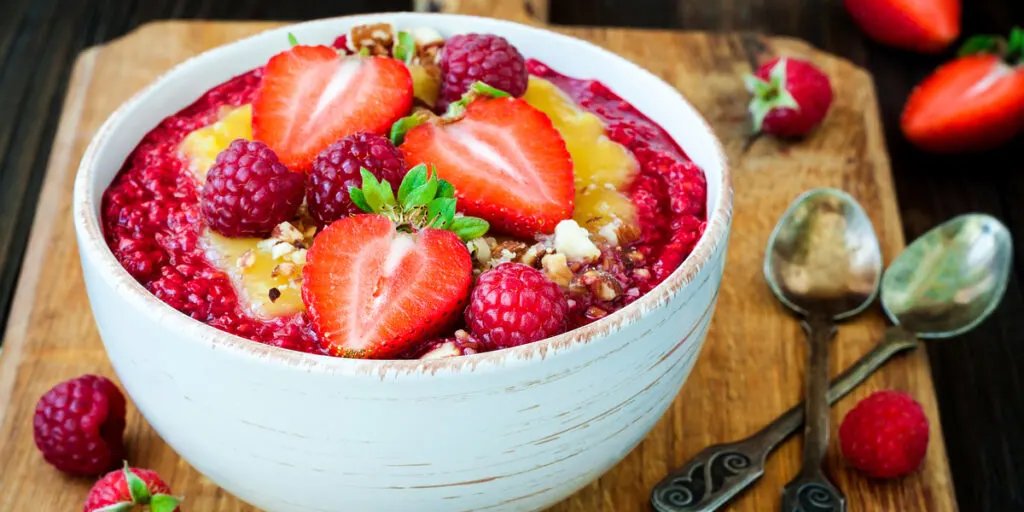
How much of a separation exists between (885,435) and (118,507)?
1171mm

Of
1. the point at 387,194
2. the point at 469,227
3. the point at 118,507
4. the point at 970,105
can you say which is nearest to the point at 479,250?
the point at 469,227

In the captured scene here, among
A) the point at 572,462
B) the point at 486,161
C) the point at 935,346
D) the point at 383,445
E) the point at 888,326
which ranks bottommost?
the point at 935,346

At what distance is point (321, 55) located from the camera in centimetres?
177

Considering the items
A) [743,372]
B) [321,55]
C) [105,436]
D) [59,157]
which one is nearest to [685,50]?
[743,372]

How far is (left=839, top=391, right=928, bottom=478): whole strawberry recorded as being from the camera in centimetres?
179

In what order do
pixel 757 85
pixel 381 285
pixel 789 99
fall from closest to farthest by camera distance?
1. pixel 381 285
2. pixel 789 99
3. pixel 757 85

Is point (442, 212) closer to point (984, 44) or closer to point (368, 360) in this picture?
point (368, 360)

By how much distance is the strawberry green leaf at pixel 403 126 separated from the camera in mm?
1676

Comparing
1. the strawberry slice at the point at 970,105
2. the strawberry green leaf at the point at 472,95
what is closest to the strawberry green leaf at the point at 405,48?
the strawberry green leaf at the point at 472,95

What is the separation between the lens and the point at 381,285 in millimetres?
1419

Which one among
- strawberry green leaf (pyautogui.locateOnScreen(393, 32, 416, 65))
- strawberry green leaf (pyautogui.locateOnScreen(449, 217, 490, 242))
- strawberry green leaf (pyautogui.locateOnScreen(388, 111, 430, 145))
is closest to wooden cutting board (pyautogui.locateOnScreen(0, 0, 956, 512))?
strawberry green leaf (pyautogui.locateOnScreen(449, 217, 490, 242))

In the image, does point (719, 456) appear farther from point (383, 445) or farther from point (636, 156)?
point (383, 445)

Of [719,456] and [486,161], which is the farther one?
[719,456]

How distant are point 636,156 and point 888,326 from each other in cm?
73
